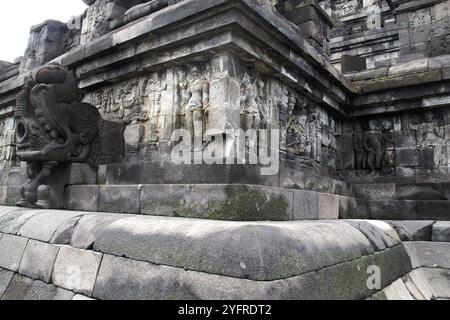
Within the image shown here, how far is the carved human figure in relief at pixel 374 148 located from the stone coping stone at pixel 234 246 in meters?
3.23

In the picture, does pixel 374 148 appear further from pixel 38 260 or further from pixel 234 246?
pixel 38 260

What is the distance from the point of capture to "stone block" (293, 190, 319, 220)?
12.8ft

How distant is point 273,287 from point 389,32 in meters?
12.5

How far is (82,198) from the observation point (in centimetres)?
457

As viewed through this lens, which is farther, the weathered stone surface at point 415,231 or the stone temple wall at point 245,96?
the weathered stone surface at point 415,231

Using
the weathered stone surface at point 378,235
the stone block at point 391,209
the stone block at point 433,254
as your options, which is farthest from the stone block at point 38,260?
the stone block at point 391,209

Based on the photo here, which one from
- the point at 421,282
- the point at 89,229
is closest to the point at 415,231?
the point at 421,282

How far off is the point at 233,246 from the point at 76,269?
1.64 meters

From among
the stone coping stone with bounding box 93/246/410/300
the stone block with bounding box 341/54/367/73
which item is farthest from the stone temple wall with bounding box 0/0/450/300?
the stone block with bounding box 341/54/367/73

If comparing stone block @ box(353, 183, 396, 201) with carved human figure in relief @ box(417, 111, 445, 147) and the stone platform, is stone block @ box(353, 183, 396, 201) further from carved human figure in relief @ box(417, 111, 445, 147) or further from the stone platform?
the stone platform

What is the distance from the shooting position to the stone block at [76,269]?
288cm

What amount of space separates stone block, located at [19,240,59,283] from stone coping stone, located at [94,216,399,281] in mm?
632

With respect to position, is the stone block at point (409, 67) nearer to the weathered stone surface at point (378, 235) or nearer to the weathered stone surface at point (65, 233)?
the weathered stone surface at point (378, 235)

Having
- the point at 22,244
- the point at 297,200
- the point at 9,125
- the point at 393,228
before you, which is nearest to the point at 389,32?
the point at 393,228
